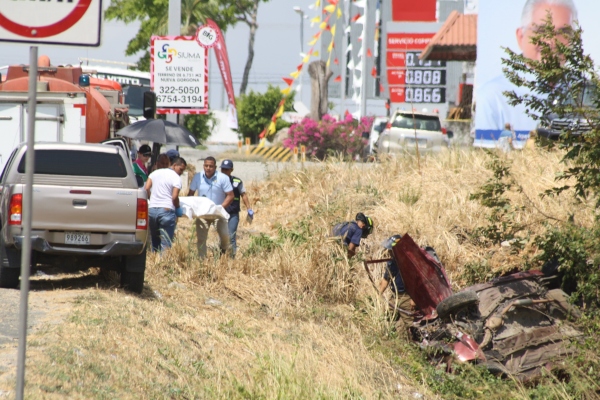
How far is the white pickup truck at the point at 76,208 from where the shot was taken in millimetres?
9336

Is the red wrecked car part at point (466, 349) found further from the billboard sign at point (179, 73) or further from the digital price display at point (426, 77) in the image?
the digital price display at point (426, 77)

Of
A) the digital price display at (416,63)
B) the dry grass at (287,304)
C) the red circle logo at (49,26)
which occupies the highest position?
the digital price display at (416,63)

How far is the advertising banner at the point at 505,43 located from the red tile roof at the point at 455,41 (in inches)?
178

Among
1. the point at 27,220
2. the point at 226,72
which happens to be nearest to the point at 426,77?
the point at 226,72

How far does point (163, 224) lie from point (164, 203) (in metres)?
0.30

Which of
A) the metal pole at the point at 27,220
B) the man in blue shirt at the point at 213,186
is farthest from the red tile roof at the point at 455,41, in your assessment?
the metal pole at the point at 27,220

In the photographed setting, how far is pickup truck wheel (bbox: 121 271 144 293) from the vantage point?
10035 mm

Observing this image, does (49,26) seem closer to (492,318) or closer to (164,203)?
(492,318)

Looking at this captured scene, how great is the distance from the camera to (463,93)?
33.5 metres

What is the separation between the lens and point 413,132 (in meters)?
25.4

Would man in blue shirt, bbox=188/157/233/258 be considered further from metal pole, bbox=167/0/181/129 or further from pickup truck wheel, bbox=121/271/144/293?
metal pole, bbox=167/0/181/129

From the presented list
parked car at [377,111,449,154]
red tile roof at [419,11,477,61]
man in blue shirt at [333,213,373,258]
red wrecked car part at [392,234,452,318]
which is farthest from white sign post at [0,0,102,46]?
red tile roof at [419,11,477,61]

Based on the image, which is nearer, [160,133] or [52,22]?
[52,22]

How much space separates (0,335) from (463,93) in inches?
1096
